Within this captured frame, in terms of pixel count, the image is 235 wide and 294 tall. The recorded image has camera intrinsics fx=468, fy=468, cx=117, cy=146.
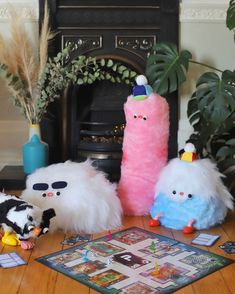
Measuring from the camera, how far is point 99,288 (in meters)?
1.76

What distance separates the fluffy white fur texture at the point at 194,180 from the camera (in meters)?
2.37

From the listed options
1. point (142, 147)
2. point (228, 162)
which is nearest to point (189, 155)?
point (142, 147)

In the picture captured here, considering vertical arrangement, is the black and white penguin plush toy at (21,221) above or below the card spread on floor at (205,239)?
above

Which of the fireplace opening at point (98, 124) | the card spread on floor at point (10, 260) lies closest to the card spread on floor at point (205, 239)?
the card spread on floor at point (10, 260)

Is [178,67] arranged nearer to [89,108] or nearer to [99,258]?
[89,108]

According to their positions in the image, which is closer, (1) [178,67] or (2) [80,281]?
(2) [80,281]

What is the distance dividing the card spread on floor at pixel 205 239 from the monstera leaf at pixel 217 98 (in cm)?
65

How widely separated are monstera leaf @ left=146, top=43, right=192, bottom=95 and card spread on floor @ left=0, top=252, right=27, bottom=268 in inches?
53.9

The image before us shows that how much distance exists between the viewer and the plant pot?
116 inches

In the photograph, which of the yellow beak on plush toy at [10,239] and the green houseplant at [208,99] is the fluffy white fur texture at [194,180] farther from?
the yellow beak on plush toy at [10,239]

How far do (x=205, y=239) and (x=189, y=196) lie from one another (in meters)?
0.24

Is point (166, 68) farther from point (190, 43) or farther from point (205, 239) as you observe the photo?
point (205, 239)

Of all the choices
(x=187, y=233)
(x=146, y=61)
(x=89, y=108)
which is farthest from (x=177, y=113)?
(x=187, y=233)

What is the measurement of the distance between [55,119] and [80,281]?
1.63 metres
